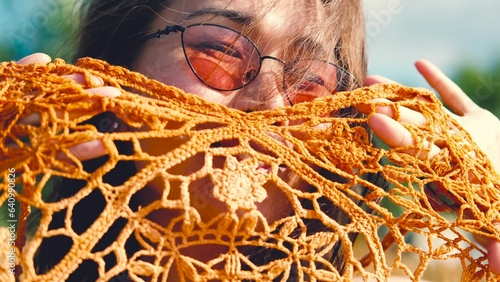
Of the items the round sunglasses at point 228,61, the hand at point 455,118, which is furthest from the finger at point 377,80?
the round sunglasses at point 228,61

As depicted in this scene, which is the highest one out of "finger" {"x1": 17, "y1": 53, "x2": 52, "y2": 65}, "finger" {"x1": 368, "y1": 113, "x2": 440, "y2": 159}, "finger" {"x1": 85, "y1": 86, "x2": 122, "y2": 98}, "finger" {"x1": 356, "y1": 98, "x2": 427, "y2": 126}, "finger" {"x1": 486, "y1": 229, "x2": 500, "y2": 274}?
"finger" {"x1": 356, "y1": 98, "x2": 427, "y2": 126}

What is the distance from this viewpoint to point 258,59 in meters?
0.99

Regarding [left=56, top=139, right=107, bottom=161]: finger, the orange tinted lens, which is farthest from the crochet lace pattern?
the orange tinted lens

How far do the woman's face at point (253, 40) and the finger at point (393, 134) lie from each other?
0.59 ft

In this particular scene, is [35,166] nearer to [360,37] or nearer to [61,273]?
[61,273]

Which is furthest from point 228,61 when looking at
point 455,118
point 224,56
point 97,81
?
point 455,118

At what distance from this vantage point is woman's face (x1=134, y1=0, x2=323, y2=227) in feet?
3.17

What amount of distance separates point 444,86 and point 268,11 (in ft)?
1.26

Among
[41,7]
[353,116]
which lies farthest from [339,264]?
[41,7]

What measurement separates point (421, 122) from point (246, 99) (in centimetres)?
29

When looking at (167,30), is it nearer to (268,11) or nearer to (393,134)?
(268,11)

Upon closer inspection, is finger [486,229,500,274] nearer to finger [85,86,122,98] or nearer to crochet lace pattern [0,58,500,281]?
crochet lace pattern [0,58,500,281]

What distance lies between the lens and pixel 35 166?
0.75m

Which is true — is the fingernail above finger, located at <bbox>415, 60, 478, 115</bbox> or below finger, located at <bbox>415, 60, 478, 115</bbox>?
below
